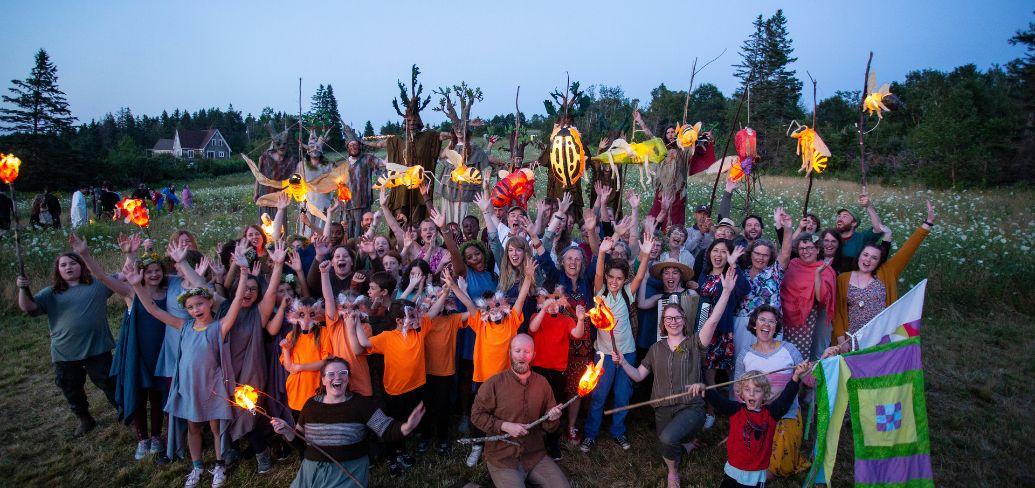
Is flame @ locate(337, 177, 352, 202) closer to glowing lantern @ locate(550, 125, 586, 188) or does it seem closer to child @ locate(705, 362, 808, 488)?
glowing lantern @ locate(550, 125, 586, 188)

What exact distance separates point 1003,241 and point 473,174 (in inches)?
404

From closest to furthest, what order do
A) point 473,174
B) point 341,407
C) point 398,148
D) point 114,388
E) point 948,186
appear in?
point 341,407 → point 114,388 → point 473,174 → point 398,148 → point 948,186

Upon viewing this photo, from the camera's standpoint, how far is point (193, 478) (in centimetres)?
428

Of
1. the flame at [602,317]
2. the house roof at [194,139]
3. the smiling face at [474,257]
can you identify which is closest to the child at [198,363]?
the smiling face at [474,257]

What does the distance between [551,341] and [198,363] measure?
→ 3.00 m

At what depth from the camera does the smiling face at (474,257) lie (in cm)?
509

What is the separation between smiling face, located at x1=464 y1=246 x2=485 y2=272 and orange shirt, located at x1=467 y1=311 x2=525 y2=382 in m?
0.70

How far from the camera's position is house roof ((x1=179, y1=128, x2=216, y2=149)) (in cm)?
6825

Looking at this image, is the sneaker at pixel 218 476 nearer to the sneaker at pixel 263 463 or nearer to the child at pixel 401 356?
the sneaker at pixel 263 463

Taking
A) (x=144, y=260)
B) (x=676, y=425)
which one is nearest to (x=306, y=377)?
(x=144, y=260)

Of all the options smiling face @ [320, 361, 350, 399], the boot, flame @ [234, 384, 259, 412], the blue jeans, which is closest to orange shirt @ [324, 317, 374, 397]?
smiling face @ [320, 361, 350, 399]

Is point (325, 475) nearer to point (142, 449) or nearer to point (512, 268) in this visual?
point (512, 268)

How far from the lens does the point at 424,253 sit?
238 inches

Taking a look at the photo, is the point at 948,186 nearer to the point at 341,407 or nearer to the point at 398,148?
the point at 398,148
